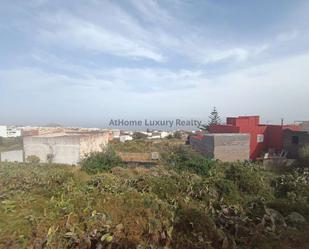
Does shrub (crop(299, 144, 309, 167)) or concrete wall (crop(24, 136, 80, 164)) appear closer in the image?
shrub (crop(299, 144, 309, 167))

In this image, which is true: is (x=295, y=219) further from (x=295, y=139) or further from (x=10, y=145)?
(x=10, y=145)

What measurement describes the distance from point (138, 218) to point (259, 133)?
18.3 meters

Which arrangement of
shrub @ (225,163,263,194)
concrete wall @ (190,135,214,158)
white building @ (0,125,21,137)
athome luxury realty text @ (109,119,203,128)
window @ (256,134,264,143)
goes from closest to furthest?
shrub @ (225,163,263,194)
concrete wall @ (190,135,214,158)
window @ (256,134,264,143)
athome luxury realty text @ (109,119,203,128)
white building @ (0,125,21,137)

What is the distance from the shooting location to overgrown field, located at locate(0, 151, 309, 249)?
4887 millimetres

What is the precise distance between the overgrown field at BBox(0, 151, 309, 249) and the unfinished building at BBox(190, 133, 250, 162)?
410 inches

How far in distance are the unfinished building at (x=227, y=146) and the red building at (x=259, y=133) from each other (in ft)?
6.38

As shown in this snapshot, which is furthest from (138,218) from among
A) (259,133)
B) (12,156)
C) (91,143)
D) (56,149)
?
(12,156)

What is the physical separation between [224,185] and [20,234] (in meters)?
5.51

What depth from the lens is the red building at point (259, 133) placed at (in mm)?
21359

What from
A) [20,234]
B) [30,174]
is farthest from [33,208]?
[30,174]

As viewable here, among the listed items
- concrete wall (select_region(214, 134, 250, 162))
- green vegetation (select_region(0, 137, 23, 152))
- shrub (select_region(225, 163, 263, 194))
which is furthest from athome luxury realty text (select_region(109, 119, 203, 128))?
shrub (select_region(225, 163, 263, 194))

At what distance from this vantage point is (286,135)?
811 inches

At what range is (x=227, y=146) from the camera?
62.1 feet

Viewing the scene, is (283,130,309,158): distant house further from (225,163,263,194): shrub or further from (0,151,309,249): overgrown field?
(0,151,309,249): overgrown field
